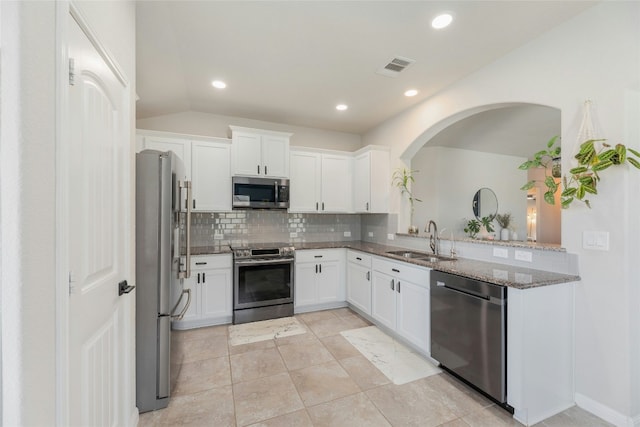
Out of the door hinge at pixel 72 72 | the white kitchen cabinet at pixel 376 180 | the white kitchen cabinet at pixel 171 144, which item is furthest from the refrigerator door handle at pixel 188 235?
the white kitchen cabinet at pixel 376 180

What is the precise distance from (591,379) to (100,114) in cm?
338

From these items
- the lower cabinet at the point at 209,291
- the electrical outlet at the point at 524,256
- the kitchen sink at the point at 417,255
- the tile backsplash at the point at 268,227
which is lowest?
the lower cabinet at the point at 209,291

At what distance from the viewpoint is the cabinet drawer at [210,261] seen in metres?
3.19

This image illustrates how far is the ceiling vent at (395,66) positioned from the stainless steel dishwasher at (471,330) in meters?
1.95

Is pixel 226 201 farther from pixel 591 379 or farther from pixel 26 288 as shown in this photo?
pixel 591 379

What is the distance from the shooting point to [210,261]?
3262 mm

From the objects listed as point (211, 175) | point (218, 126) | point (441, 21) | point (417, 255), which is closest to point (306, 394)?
point (417, 255)

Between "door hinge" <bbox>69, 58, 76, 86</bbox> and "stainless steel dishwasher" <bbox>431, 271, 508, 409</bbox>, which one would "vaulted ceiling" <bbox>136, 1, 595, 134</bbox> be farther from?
A: "stainless steel dishwasher" <bbox>431, 271, 508, 409</bbox>

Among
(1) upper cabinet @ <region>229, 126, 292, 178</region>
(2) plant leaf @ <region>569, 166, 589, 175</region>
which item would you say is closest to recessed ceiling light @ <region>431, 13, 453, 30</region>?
(2) plant leaf @ <region>569, 166, 589, 175</region>

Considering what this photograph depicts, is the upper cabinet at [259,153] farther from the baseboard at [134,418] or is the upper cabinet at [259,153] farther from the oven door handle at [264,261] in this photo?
the baseboard at [134,418]

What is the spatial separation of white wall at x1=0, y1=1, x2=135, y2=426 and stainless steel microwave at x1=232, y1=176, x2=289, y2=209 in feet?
8.73

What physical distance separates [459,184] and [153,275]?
16.5 feet

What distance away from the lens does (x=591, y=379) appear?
188 centimetres

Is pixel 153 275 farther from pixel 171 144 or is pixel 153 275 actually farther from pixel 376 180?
pixel 376 180
